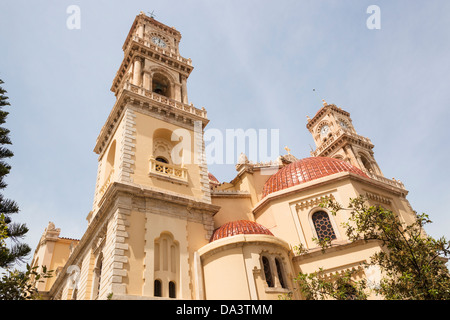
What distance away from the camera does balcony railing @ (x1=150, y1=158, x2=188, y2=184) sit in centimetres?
1986

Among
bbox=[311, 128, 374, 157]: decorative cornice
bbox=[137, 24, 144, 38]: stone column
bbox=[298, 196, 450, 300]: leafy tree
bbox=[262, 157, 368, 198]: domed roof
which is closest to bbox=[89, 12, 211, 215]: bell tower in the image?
A: bbox=[137, 24, 144, 38]: stone column

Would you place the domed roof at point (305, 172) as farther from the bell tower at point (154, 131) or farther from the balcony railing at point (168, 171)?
the balcony railing at point (168, 171)

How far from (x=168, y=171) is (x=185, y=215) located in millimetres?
3285

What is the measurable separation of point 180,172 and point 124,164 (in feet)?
12.2

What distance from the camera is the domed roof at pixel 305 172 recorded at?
2202cm

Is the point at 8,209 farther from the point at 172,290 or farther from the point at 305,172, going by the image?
the point at 305,172

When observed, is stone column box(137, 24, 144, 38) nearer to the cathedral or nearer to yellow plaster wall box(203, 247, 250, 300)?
the cathedral

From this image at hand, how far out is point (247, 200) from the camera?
24016mm

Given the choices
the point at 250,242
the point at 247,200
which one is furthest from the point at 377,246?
the point at 247,200

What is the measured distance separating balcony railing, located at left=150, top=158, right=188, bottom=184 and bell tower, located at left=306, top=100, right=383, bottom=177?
25085 mm

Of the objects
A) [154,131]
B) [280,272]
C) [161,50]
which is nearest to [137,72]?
→ [161,50]

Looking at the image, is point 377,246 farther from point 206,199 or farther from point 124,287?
point 124,287

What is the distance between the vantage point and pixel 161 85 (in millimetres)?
28656

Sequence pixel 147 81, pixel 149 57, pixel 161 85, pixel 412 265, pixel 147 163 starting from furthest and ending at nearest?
pixel 161 85 < pixel 149 57 < pixel 147 81 < pixel 147 163 < pixel 412 265
